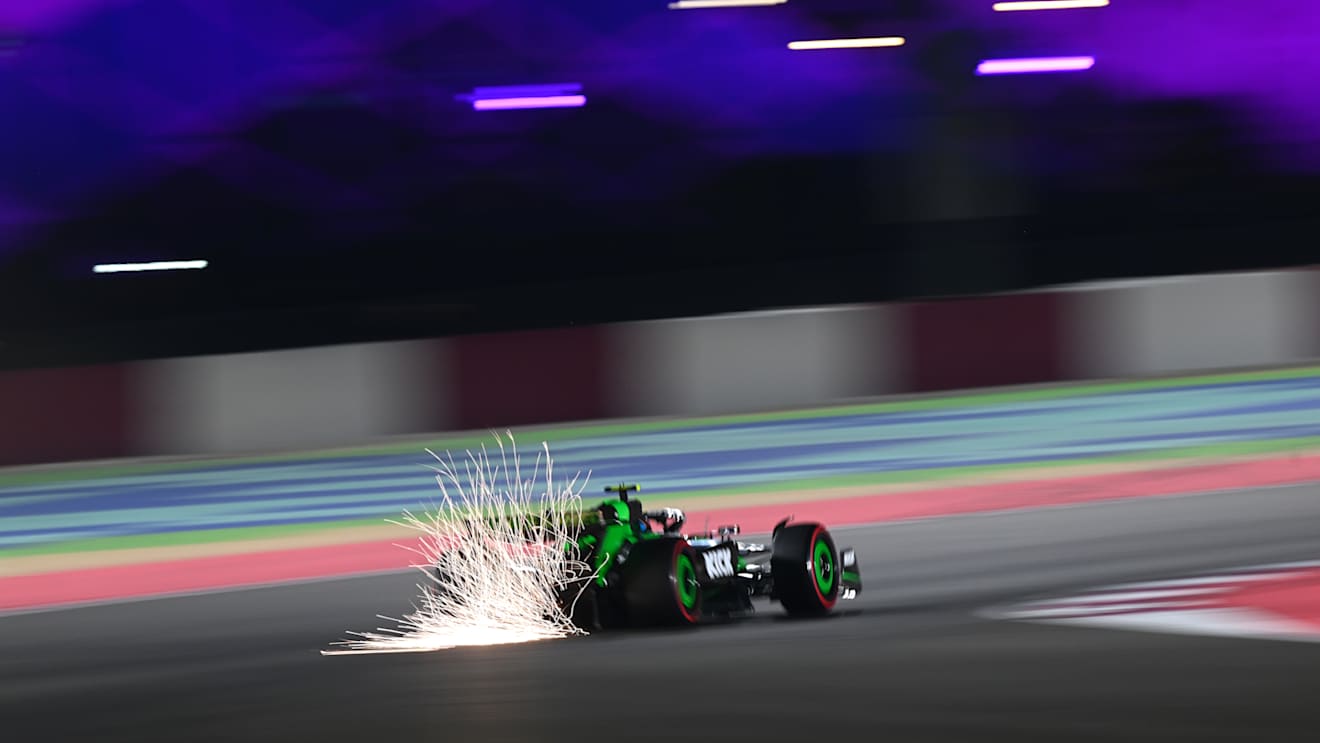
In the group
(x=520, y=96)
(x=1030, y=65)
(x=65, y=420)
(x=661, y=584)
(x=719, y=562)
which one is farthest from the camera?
(x=520, y=96)

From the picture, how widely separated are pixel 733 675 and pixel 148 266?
66.9 ft

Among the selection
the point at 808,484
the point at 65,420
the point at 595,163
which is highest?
the point at 595,163

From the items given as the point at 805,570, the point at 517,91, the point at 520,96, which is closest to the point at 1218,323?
the point at 805,570

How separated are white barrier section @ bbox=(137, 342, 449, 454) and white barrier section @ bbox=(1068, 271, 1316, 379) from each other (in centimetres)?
598

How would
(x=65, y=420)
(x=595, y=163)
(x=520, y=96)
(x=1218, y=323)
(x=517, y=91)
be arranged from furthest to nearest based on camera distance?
1. (x=595, y=163)
2. (x=520, y=96)
3. (x=517, y=91)
4. (x=1218, y=323)
5. (x=65, y=420)

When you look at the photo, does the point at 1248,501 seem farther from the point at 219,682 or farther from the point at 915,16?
the point at 915,16

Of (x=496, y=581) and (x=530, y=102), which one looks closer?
(x=496, y=581)

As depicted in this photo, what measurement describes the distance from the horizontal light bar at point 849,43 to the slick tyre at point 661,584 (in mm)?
14101

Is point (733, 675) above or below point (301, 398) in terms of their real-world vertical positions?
below

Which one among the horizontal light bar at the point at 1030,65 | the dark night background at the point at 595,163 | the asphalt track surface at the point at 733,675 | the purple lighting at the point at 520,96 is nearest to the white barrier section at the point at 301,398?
the dark night background at the point at 595,163

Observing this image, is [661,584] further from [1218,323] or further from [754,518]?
[1218,323]

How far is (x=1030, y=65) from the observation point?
21.9m

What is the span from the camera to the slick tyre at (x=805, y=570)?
744cm

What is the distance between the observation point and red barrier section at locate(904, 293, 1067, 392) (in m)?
17.0
